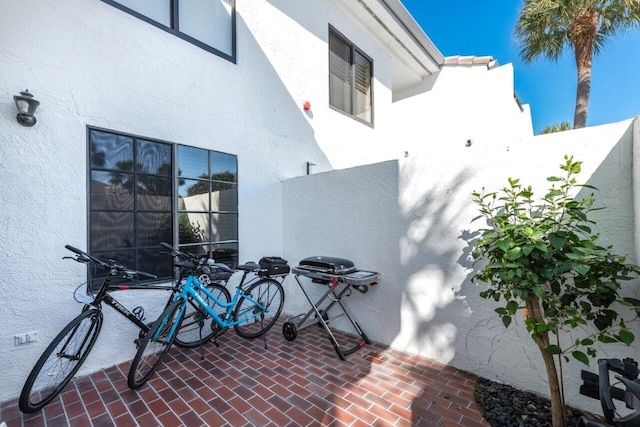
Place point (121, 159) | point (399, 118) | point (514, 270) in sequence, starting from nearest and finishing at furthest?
point (514, 270), point (121, 159), point (399, 118)

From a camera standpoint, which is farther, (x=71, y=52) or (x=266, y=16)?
(x=266, y=16)

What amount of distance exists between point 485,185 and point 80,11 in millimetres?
4638

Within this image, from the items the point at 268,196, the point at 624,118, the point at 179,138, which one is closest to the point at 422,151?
the point at 268,196

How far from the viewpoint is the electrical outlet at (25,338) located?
2582 mm

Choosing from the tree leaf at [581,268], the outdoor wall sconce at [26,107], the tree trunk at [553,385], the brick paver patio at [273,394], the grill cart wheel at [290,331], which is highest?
the outdoor wall sconce at [26,107]

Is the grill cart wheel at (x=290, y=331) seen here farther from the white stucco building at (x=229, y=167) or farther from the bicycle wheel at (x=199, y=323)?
the white stucco building at (x=229, y=167)

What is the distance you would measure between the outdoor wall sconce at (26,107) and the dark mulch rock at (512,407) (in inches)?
191

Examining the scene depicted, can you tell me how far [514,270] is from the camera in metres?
2.02

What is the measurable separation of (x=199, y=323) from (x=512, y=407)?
11.1 feet

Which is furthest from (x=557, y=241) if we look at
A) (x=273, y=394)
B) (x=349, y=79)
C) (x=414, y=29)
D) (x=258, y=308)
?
(x=414, y=29)

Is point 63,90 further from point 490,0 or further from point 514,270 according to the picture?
point 490,0

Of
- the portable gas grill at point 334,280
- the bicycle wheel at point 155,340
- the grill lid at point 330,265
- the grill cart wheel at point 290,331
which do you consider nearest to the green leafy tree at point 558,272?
the portable gas grill at point 334,280

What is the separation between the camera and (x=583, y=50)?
846 cm

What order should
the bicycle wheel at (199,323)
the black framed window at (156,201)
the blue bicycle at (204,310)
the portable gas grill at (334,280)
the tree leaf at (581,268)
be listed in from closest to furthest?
the tree leaf at (581,268), the blue bicycle at (204,310), the black framed window at (156,201), the portable gas grill at (334,280), the bicycle wheel at (199,323)
